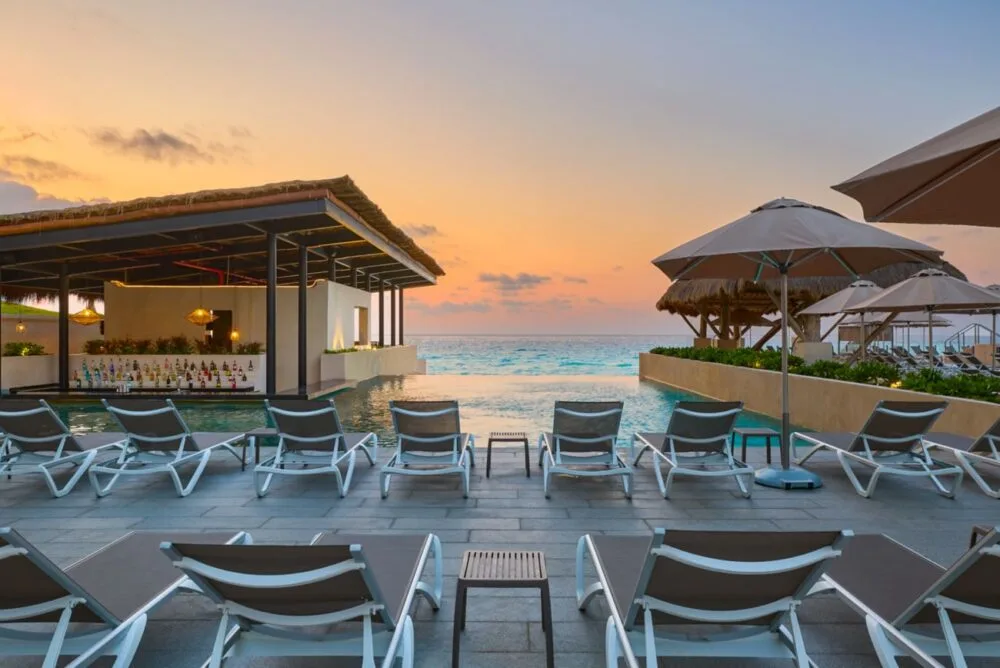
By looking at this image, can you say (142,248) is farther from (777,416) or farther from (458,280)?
(458,280)

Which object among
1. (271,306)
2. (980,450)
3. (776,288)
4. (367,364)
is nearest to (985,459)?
(980,450)

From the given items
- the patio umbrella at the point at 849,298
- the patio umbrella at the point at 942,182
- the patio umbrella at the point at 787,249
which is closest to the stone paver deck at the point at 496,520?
the patio umbrella at the point at 787,249

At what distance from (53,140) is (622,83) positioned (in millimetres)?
14533

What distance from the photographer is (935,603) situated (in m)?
1.78

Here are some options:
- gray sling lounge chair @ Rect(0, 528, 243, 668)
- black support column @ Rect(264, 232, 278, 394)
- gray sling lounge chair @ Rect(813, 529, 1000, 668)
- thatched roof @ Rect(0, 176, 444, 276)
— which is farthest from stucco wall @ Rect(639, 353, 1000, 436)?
black support column @ Rect(264, 232, 278, 394)

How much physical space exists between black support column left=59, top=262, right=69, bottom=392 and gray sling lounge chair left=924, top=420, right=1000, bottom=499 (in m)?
15.5

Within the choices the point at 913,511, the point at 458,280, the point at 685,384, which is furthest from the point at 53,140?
the point at 458,280

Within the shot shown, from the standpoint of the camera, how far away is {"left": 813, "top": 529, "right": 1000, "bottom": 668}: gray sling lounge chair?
1712mm

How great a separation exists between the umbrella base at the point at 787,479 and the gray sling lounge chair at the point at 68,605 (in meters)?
4.19

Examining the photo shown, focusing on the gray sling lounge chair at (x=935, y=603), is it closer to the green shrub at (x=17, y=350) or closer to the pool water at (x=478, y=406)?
the pool water at (x=478, y=406)

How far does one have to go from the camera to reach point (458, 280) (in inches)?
1507

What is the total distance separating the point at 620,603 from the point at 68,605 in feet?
5.97

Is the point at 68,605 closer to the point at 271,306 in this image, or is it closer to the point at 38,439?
the point at 38,439

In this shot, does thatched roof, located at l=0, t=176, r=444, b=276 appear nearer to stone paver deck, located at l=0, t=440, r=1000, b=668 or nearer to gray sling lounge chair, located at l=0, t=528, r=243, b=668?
stone paver deck, located at l=0, t=440, r=1000, b=668
